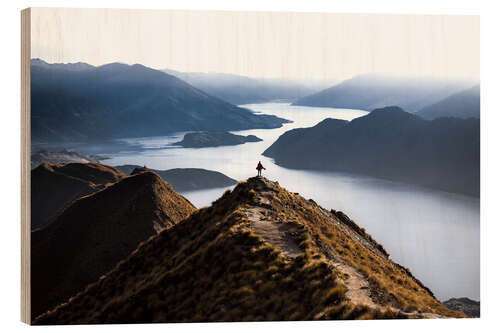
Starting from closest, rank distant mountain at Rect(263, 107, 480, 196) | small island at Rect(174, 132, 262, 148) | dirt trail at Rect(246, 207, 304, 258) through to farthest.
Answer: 1. dirt trail at Rect(246, 207, 304, 258)
2. distant mountain at Rect(263, 107, 480, 196)
3. small island at Rect(174, 132, 262, 148)

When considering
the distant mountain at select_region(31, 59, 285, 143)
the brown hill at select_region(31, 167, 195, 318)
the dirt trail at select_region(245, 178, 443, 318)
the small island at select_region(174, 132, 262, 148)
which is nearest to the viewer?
the dirt trail at select_region(245, 178, 443, 318)

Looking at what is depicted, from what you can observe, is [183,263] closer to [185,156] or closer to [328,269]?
[328,269]

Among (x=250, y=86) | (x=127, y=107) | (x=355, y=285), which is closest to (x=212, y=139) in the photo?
(x=250, y=86)

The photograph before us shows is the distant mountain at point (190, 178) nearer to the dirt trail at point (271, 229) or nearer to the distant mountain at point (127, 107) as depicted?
the distant mountain at point (127, 107)

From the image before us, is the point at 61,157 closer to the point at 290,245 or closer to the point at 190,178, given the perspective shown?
the point at 190,178

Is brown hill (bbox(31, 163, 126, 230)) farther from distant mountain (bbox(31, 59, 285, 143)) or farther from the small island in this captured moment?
the small island

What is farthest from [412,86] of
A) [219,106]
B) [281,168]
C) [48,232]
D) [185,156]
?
[48,232]

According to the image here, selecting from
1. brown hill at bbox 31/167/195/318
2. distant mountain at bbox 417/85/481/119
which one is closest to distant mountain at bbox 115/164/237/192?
brown hill at bbox 31/167/195/318
